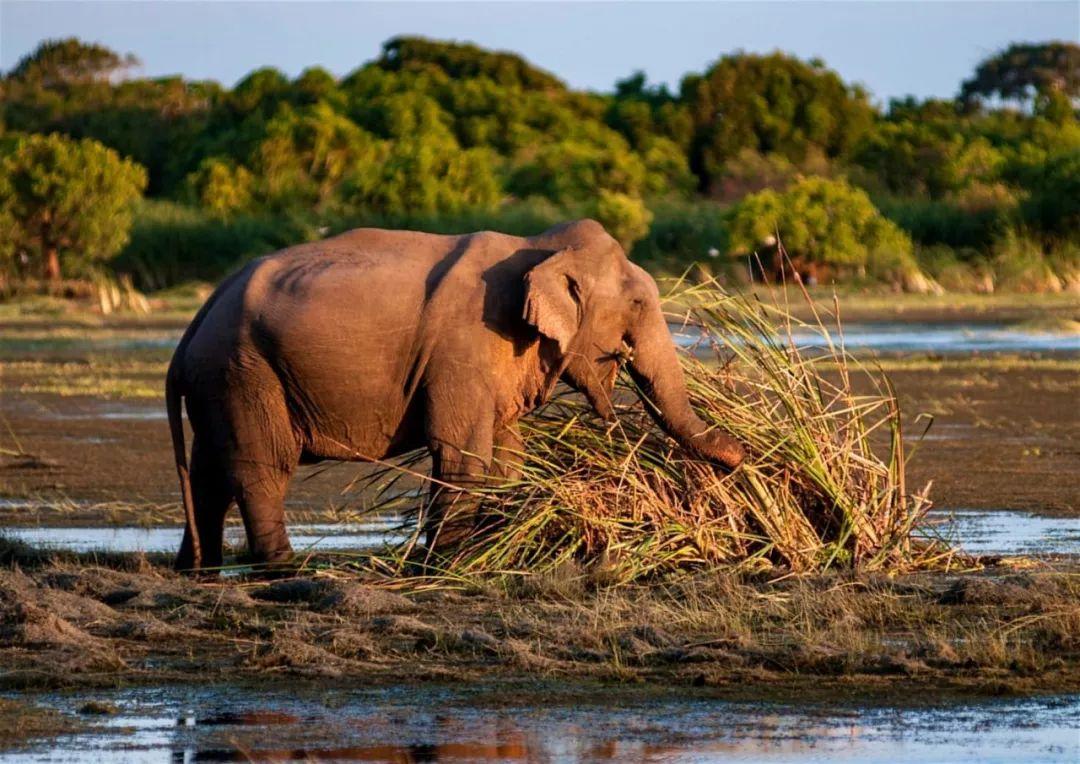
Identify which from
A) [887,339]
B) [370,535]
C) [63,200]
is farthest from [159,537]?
[63,200]

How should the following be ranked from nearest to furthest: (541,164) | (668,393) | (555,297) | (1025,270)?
(555,297) < (668,393) < (1025,270) < (541,164)

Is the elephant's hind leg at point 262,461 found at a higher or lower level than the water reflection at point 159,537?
higher

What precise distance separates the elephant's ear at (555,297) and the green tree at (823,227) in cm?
3237

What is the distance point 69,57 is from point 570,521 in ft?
288

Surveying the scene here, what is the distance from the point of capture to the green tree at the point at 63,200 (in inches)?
1762

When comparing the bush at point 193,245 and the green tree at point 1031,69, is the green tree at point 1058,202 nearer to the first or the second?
the bush at point 193,245

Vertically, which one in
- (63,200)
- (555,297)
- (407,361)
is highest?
(555,297)

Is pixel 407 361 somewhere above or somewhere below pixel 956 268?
above

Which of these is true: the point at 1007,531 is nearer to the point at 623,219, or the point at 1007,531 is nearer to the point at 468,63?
the point at 623,219

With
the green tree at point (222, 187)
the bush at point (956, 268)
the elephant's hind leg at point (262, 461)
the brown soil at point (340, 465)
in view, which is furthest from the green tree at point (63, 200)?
the elephant's hind leg at point (262, 461)

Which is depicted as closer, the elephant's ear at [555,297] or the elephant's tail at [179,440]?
the elephant's ear at [555,297]

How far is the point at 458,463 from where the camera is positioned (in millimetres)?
10320

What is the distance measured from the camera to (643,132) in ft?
241

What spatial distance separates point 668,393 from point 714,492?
21.8 inches
